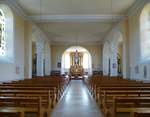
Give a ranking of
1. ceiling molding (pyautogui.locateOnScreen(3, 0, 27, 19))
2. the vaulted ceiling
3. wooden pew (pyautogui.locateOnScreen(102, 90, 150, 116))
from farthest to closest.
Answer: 1. the vaulted ceiling
2. ceiling molding (pyautogui.locateOnScreen(3, 0, 27, 19))
3. wooden pew (pyautogui.locateOnScreen(102, 90, 150, 116))

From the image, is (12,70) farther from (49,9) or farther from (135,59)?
(135,59)

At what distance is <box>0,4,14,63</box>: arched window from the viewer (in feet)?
39.7

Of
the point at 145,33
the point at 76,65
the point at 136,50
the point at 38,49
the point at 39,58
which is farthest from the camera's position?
the point at 76,65

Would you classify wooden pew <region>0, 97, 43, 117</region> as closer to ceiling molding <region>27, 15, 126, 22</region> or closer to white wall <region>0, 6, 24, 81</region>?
white wall <region>0, 6, 24, 81</region>

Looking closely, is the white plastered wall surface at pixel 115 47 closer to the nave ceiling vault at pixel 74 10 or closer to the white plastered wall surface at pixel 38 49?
the nave ceiling vault at pixel 74 10

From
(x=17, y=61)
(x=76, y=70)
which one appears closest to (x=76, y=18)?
(x=17, y=61)

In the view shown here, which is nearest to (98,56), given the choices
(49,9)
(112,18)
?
(112,18)

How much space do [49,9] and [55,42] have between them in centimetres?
1417

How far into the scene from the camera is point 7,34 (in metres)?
12.5

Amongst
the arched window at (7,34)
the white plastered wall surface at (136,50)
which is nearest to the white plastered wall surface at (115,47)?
the white plastered wall surface at (136,50)

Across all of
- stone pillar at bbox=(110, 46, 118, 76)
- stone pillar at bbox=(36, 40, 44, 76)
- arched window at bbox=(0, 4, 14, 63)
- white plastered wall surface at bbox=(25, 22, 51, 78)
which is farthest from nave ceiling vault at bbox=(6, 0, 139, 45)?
stone pillar at bbox=(110, 46, 118, 76)

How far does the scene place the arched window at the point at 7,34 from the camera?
12086 mm

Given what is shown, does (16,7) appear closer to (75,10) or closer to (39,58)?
(75,10)

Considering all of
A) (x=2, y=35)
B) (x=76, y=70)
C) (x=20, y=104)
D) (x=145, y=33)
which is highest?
(x=145, y=33)
